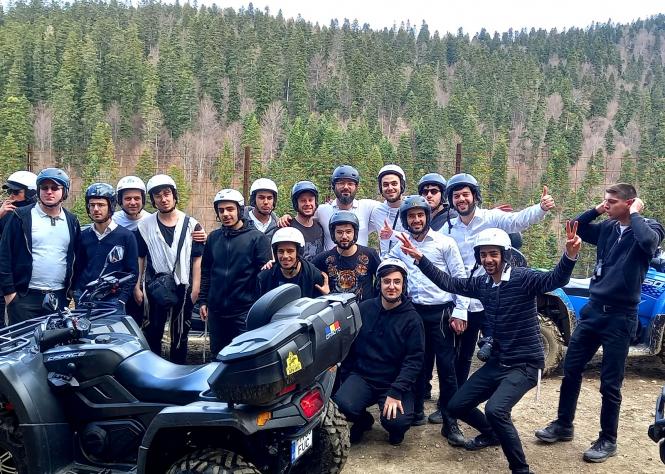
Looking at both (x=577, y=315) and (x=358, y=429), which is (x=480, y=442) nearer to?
(x=358, y=429)

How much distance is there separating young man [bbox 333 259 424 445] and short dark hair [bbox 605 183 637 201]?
1657 mm

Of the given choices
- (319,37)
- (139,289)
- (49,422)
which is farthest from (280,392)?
(319,37)

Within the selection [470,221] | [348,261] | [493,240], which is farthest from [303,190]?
[493,240]

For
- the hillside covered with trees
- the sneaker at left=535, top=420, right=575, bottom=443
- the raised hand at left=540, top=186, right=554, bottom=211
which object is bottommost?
the sneaker at left=535, top=420, right=575, bottom=443

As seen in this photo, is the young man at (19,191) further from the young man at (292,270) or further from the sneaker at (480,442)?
the sneaker at (480,442)

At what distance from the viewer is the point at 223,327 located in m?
5.62

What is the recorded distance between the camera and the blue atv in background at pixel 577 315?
6.94 m

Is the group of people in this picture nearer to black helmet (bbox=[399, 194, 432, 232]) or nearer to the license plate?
black helmet (bbox=[399, 194, 432, 232])

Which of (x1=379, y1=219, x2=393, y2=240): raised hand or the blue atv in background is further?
the blue atv in background

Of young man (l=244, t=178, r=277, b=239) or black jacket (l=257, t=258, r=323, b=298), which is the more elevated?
young man (l=244, t=178, r=277, b=239)

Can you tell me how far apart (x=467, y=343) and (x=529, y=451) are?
0.97 metres

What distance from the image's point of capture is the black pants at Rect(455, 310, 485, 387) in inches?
216

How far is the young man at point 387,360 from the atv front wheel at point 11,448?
2237 mm

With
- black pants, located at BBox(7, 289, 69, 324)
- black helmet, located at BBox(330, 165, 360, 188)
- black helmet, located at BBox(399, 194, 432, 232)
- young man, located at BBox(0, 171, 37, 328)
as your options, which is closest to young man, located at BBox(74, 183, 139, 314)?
black pants, located at BBox(7, 289, 69, 324)
